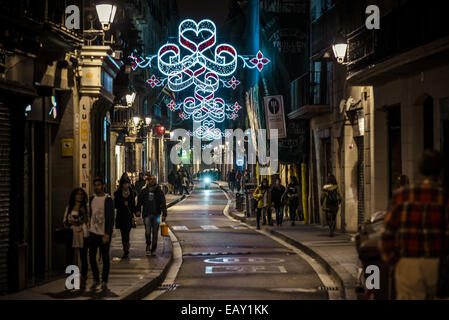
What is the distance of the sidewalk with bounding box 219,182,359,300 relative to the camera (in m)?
13.0

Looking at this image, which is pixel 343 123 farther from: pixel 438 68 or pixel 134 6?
pixel 134 6

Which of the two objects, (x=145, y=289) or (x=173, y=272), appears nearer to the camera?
(x=145, y=289)

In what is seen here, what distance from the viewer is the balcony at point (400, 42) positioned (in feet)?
45.1

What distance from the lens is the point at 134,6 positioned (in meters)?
47.0

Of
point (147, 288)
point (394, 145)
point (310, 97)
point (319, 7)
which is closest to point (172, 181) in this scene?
point (310, 97)

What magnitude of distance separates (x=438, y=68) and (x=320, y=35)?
12.7 metres

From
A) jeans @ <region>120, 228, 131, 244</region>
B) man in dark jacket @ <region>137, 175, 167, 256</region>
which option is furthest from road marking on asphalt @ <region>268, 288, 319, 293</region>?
man in dark jacket @ <region>137, 175, 167, 256</region>

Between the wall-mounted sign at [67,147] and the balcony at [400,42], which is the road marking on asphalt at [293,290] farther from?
the wall-mounted sign at [67,147]

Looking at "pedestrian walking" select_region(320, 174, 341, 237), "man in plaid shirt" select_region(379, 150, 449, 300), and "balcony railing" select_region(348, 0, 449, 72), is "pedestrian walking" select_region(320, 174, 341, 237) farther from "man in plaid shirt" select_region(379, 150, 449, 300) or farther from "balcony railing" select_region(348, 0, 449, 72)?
"man in plaid shirt" select_region(379, 150, 449, 300)

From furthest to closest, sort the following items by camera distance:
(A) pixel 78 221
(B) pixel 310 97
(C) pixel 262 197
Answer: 1. (B) pixel 310 97
2. (C) pixel 262 197
3. (A) pixel 78 221

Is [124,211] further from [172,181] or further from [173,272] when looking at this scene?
[172,181]

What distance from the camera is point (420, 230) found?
635 cm

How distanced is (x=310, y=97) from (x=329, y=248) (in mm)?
10394
